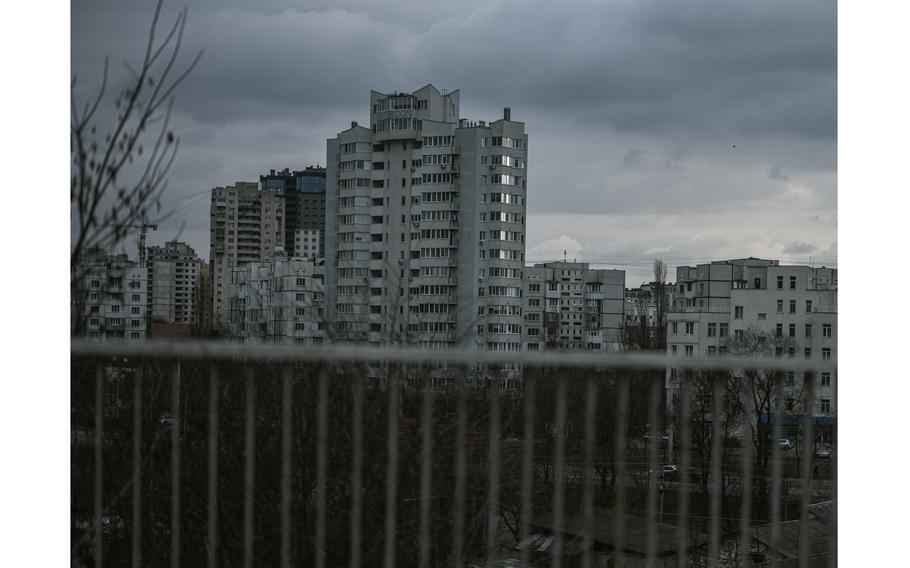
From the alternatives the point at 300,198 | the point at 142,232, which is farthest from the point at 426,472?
the point at 300,198

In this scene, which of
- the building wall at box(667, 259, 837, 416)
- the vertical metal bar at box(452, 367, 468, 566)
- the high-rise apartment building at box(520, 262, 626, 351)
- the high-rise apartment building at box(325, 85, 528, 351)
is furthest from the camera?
the building wall at box(667, 259, 837, 416)

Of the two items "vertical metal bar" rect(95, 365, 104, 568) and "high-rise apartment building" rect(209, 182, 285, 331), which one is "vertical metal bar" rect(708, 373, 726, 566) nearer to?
"vertical metal bar" rect(95, 365, 104, 568)

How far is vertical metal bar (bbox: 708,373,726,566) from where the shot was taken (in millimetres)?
1604

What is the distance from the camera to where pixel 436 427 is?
169cm

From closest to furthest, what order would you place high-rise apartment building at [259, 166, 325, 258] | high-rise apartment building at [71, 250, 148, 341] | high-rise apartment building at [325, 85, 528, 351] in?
1. high-rise apartment building at [71, 250, 148, 341]
2. high-rise apartment building at [259, 166, 325, 258]
3. high-rise apartment building at [325, 85, 528, 351]

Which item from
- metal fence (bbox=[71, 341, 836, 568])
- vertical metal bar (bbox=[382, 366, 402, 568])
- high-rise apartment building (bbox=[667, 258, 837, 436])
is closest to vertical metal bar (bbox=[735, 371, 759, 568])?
metal fence (bbox=[71, 341, 836, 568])

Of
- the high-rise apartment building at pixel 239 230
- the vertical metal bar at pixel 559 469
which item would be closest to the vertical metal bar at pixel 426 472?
the vertical metal bar at pixel 559 469

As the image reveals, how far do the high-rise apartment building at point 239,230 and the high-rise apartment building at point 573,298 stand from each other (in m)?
2.16

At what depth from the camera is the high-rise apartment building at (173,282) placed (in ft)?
8.50

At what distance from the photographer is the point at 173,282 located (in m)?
3.51

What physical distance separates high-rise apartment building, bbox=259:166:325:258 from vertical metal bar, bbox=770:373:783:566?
2881 millimetres

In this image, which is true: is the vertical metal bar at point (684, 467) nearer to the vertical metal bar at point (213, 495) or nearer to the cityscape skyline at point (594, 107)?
the cityscape skyline at point (594, 107)
